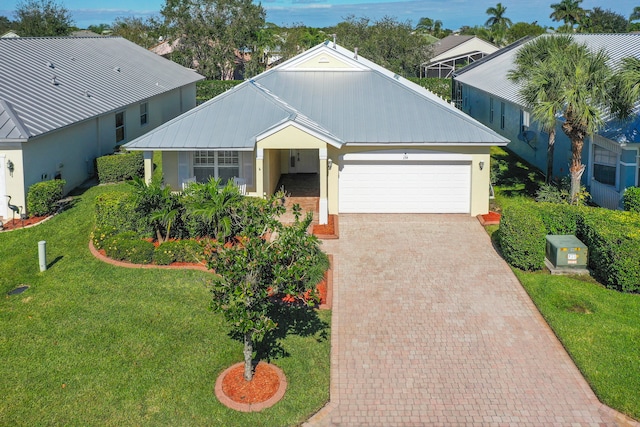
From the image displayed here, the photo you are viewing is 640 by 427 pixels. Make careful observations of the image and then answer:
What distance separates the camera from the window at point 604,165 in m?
21.2

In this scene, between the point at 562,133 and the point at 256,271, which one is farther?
the point at 562,133

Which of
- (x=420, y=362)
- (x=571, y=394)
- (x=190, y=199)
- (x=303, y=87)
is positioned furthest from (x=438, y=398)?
(x=303, y=87)

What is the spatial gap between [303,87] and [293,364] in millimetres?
15945

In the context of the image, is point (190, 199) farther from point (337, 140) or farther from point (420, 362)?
point (420, 362)

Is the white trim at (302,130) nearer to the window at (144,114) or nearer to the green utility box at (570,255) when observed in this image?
the green utility box at (570,255)

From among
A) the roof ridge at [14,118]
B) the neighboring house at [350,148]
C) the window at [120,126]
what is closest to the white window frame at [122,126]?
the window at [120,126]

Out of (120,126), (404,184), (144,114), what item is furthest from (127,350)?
(144,114)

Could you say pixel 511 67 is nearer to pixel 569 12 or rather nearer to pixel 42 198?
pixel 42 198

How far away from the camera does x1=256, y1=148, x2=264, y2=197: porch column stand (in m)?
20.6

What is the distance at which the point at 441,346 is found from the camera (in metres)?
12.9

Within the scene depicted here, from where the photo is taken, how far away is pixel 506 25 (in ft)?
340

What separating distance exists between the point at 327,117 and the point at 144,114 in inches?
577

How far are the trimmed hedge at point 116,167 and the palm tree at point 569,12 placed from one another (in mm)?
77278

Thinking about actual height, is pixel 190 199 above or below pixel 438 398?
above
